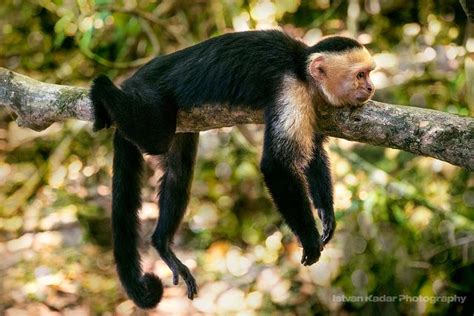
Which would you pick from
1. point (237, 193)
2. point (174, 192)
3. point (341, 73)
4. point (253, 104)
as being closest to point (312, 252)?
point (253, 104)

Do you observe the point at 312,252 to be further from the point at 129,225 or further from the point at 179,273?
the point at 129,225

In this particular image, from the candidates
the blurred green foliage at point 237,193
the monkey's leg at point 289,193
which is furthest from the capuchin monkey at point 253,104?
the blurred green foliage at point 237,193

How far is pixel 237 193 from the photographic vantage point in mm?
6418

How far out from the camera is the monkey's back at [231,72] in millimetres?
3246

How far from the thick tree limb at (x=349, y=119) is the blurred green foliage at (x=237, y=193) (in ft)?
4.77

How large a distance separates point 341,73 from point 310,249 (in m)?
0.89

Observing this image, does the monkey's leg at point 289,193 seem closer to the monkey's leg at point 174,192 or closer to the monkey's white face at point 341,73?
the monkey's white face at point 341,73

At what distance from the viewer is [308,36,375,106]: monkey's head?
10.5ft

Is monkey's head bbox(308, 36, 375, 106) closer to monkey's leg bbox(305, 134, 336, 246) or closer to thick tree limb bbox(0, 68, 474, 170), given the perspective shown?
thick tree limb bbox(0, 68, 474, 170)

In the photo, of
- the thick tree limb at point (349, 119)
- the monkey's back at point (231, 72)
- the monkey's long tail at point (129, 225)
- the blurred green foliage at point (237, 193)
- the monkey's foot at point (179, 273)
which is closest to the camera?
the thick tree limb at point (349, 119)

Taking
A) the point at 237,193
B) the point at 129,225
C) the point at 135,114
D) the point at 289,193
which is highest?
the point at 135,114

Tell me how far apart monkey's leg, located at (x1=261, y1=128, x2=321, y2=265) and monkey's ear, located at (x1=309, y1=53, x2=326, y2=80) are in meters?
0.41

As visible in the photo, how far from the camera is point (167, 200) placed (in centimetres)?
387

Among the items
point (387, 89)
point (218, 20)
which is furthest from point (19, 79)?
point (387, 89)
